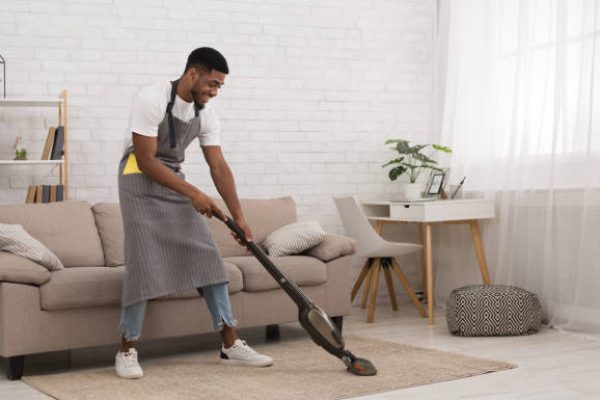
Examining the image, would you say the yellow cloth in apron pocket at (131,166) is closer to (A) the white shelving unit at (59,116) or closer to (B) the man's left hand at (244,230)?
(B) the man's left hand at (244,230)

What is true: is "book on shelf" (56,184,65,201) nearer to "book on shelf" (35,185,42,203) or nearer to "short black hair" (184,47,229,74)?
"book on shelf" (35,185,42,203)

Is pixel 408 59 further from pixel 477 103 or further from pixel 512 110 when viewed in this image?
pixel 512 110

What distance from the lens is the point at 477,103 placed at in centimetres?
559

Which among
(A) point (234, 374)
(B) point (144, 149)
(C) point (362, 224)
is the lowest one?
(A) point (234, 374)

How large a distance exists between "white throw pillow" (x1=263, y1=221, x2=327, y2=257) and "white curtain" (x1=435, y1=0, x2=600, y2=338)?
Result: 129 centimetres

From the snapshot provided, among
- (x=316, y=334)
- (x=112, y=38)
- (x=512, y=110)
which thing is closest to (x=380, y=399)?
(x=316, y=334)

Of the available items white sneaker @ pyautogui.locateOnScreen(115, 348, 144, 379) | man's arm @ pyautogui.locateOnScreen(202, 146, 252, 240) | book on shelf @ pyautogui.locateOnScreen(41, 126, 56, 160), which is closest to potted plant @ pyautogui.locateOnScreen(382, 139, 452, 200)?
man's arm @ pyautogui.locateOnScreen(202, 146, 252, 240)

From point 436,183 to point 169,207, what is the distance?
90.2 inches

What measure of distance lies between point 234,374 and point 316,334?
1.35ft

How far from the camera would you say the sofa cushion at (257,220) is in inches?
193

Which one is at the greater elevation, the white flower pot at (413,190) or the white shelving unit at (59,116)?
the white shelving unit at (59,116)

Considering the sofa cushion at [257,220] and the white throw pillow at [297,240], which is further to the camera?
Result: the sofa cushion at [257,220]

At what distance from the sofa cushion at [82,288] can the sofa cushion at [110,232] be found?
0.50 metres

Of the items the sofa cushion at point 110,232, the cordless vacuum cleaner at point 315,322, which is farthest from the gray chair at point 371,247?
the cordless vacuum cleaner at point 315,322
